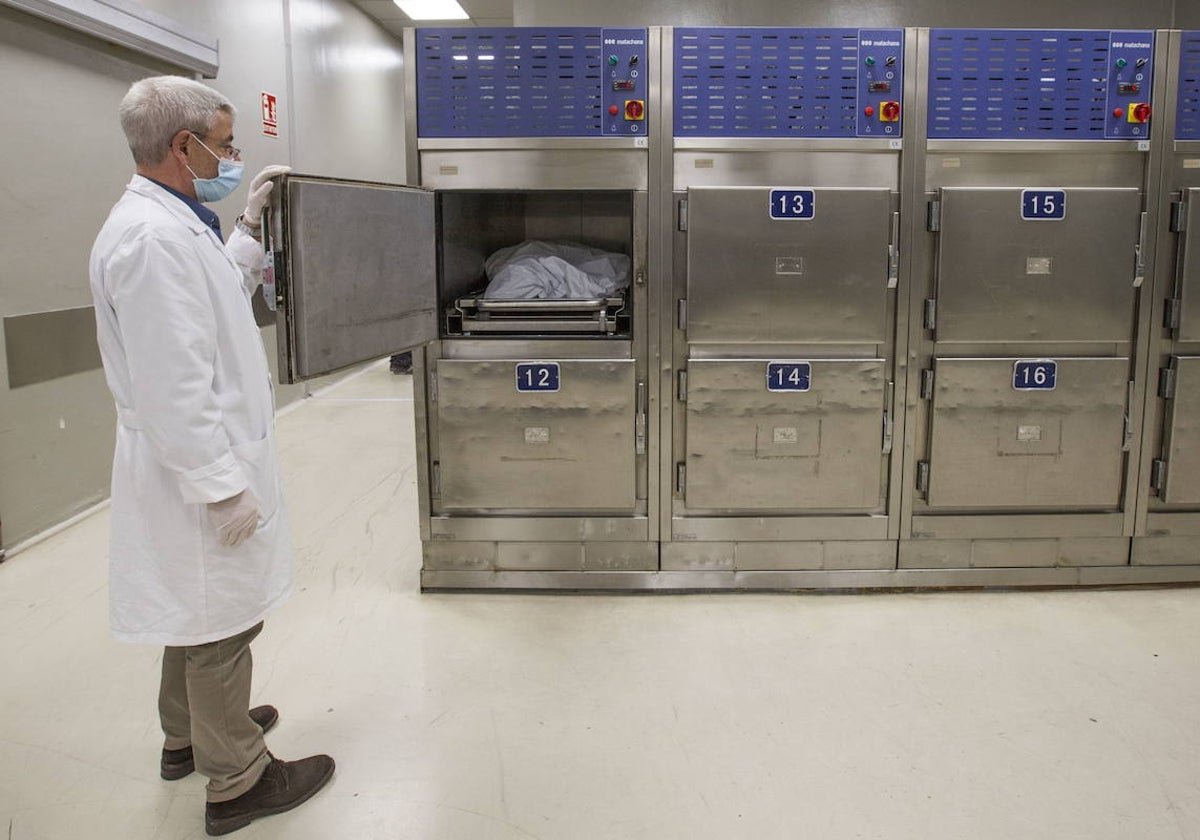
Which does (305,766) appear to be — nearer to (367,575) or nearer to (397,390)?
(367,575)

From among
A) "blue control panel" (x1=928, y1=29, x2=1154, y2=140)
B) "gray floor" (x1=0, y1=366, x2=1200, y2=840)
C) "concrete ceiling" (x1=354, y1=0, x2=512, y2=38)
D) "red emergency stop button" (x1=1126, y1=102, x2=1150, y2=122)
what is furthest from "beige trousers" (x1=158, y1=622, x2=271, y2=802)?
"concrete ceiling" (x1=354, y1=0, x2=512, y2=38)

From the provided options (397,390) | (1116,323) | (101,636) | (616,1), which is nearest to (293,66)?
(397,390)

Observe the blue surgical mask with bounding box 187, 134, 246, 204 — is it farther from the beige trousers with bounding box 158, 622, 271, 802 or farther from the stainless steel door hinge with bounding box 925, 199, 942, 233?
the stainless steel door hinge with bounding box 925, 199, 942, 233

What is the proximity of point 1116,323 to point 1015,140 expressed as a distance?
0.71m

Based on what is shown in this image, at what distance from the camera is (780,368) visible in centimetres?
314

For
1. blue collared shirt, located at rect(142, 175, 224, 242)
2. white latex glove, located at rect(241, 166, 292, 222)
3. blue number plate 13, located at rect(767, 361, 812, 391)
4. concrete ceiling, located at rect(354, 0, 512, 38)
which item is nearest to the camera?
blue collared shirt, located at rect(142, 175, 224, 242)

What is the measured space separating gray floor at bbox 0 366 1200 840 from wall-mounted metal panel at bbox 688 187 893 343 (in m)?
0.94

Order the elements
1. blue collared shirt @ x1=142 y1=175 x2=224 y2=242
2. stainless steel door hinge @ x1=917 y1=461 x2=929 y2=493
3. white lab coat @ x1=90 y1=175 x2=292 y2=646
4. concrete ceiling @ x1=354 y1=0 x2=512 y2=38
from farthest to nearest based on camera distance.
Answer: concrete ceiling @ x1=354 y1=0 x2=512 y2=38
stainless steel door hinge @ x1=917 y1=461 x2=929 y2=493
blue collared shirt @ x1=142 y1=175 x2=224 y2=242
white lab coat @ x1=90 y1=175 x2=292 y2=646

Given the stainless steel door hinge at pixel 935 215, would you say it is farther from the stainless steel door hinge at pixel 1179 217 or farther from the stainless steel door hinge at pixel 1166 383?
the stainless steel door hinge at pixel 1166 383

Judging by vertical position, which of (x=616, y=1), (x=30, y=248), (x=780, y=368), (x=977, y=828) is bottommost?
(x=977, y=828)

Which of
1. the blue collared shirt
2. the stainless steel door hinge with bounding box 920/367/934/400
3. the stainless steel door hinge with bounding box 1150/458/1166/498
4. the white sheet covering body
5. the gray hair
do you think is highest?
the gray hair

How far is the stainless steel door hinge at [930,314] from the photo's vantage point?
3152 millimetres

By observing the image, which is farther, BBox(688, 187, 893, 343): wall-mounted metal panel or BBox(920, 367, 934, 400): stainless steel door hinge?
BBox(920, 367, 934, 400): stainless steel door hinge

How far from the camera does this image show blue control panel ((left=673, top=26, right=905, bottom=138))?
3.04m
